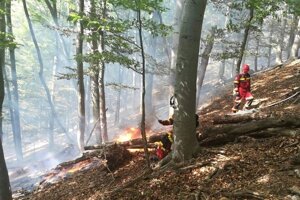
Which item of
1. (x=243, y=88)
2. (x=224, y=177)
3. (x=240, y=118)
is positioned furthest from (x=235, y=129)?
(x=243, y=88)

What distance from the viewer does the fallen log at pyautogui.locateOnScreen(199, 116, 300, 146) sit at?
6.55m

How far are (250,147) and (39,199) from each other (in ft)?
19.5

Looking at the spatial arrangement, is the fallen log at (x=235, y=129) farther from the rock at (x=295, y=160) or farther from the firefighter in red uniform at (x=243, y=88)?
the firefighter in red uniform at (x=243, y=88)

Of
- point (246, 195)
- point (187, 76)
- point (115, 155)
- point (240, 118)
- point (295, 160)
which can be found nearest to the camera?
point (246, 195)

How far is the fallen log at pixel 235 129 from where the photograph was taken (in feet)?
21.5

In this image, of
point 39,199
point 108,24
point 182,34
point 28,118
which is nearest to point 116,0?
point 108,24

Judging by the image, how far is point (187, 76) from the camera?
5.84 m

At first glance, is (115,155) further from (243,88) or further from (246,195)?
(243,88)

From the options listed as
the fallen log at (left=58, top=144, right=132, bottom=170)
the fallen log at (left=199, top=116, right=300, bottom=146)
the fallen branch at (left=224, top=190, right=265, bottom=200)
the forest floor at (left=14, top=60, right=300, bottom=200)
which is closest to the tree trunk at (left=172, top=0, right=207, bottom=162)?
the forest floor at (left=14, top=60, right=300, bottom=200)

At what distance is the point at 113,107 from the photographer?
52906mm

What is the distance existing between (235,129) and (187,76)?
2.06 meters

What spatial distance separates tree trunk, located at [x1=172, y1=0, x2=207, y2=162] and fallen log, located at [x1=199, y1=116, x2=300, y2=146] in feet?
3.35

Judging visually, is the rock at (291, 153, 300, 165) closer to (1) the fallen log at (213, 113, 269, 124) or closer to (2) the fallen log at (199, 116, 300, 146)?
(2) the fallen log at (199, 116, 300, 146)

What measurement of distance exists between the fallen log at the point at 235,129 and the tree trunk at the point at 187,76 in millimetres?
1022
